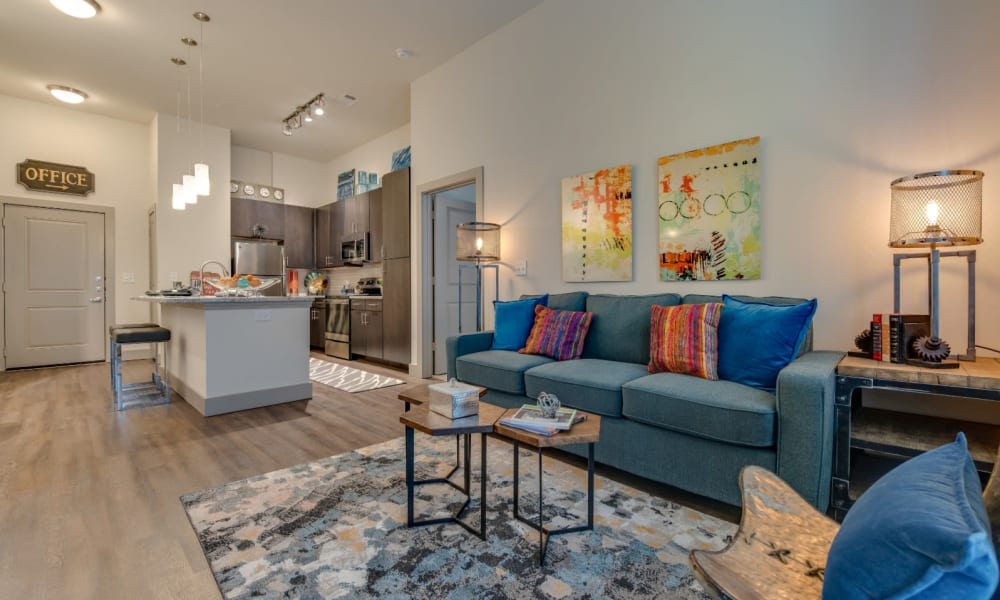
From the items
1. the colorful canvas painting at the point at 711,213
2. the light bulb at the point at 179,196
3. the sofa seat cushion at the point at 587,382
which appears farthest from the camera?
the light bulb at the point at 179,196

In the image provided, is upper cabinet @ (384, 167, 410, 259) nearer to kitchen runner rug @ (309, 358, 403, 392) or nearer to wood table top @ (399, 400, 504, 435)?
kitchen runner rug @ (309, 358, 403, 392)

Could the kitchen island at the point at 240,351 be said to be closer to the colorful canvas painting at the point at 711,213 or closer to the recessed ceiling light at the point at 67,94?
the colorful canvas painting at the point at 711,213

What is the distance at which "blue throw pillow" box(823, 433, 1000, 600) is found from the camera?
441mm

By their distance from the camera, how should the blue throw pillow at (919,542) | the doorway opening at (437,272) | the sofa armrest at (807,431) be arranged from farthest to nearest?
the doorway opening at (437,272), the sofa armrest at (807,431), the blue throw pillow at (919,542)

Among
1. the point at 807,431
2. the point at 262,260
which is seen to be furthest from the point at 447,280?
the point at 807,431

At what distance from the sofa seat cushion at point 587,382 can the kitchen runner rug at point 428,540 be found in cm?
38

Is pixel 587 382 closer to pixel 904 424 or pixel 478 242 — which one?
pixel 904 424

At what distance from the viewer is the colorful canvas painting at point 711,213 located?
2686mm

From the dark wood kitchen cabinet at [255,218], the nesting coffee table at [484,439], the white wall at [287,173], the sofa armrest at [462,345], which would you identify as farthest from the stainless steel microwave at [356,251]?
the nesting coffee table at [484,439]

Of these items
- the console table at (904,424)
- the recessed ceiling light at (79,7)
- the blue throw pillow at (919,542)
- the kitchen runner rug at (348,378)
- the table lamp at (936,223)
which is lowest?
the kitchen runner rug at (348,378)

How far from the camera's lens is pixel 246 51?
4398mm

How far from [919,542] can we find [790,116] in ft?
8.93

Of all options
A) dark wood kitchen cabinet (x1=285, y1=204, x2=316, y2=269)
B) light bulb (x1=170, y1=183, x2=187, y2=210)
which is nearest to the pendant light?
light bulb (x1=170, y1=183, x2=187, y2=210)

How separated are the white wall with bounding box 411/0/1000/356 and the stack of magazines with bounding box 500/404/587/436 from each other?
1608 mm
